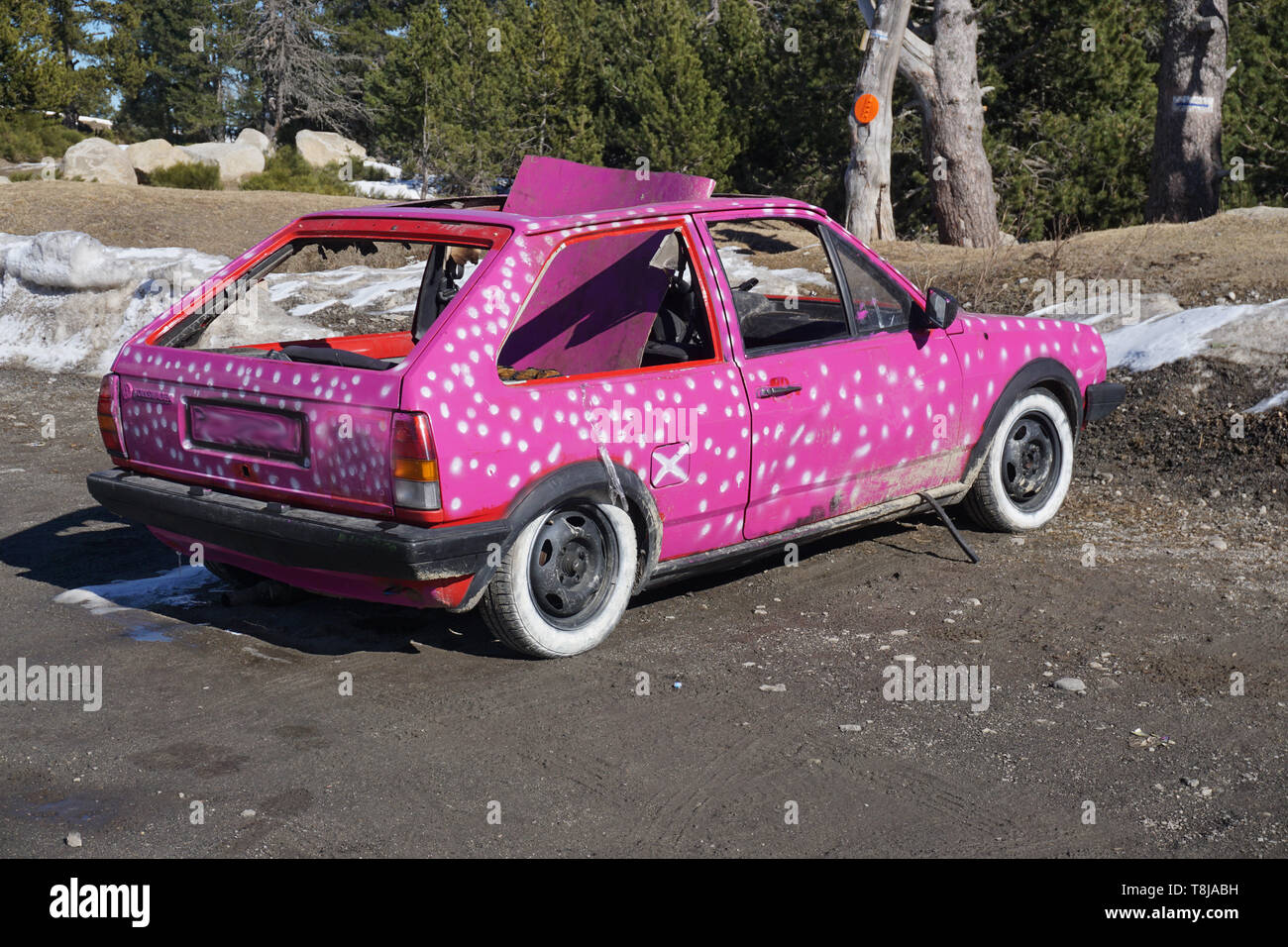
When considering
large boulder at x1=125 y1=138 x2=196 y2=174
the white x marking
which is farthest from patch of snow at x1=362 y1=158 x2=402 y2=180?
the white x marking

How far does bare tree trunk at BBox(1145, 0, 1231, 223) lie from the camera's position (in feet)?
55.1

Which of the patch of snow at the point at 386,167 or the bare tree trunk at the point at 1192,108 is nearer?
the bare tree trunk at the point at 1192,108

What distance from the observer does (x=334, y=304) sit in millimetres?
14078

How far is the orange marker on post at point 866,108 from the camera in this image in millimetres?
15698

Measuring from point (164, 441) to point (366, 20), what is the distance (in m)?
42.4

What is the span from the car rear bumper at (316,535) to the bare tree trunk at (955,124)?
43.9 ft

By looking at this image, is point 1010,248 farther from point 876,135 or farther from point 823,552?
point 823,552

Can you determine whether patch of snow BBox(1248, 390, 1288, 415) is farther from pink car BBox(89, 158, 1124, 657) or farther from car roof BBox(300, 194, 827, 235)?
car roof BBox(300, 194, 827, 235)

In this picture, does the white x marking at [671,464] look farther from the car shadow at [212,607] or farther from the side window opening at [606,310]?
the car shadow at [212,607]

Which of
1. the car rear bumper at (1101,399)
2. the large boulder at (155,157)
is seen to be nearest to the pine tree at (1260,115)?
the car rear bumper at (1101,399)

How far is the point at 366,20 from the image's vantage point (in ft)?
145

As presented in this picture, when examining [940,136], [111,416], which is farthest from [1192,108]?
[111,416]

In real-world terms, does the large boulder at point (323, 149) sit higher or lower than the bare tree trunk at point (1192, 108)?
higher

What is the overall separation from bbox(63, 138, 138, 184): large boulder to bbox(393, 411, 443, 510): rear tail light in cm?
2587
